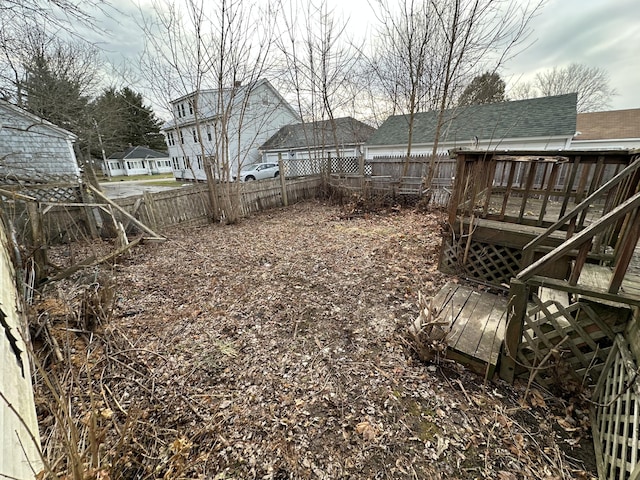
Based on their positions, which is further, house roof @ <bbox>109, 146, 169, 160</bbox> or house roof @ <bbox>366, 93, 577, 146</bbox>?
house roof @ <bbox>109, 146, 169, 160</bbox>

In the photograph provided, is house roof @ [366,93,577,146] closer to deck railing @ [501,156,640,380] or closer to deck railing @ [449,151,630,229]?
deck railing @ [449,151,630,229]

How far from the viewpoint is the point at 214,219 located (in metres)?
7.83

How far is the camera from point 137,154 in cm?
3581

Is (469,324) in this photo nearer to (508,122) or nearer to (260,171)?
(508,122)

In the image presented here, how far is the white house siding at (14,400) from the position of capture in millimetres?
1209

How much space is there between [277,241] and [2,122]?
10.8 meters

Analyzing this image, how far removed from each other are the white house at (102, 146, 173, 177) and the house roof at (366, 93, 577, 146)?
108 ft

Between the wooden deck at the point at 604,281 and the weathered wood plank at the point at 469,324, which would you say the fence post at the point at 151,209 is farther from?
the wooden deck at the point at 604,281

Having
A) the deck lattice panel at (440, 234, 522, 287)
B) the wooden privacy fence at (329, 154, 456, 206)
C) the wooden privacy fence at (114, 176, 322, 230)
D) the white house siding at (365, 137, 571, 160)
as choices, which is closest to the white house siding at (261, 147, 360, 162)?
the white house siding at (365, 137, 571, 160)

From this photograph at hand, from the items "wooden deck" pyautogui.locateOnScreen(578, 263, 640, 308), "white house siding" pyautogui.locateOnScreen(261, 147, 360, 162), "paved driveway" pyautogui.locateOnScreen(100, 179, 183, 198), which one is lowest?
"paved driveway" pyautogui.locateOnScreen(100, 179, 183, 198)

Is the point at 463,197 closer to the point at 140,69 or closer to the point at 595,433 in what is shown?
the point at 595,433

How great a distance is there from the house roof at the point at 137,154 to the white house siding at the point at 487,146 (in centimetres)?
3356

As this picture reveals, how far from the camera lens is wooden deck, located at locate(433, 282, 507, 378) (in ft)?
7.88

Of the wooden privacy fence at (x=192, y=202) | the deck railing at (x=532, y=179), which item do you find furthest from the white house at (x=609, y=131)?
the wooden privacy fence at (x=192, y=202)
